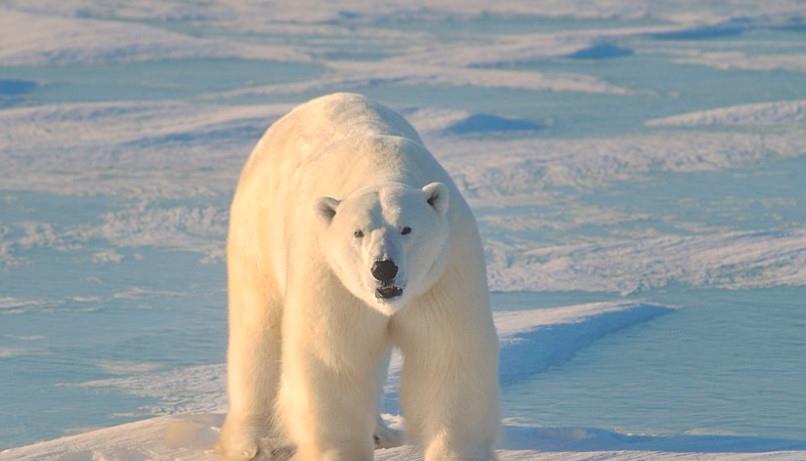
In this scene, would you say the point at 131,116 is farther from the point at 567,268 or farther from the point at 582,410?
the point at 582,410

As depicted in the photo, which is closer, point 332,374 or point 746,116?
point 332,374

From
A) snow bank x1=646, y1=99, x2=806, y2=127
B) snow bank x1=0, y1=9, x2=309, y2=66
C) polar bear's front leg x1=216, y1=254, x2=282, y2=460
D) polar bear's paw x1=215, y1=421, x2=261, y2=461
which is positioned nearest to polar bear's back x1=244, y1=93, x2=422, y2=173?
polar bear's front leg x1=216, y1=254, x2=282, y2=460

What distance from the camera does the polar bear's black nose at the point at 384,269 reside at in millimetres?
2529

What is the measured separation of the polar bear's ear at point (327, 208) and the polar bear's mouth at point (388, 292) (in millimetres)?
232

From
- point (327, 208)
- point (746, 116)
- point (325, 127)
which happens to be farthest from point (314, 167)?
point (746, 116)

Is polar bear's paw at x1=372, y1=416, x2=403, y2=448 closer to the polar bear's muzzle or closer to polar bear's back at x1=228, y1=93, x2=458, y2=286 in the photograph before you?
polar bear's back at x1=228, y1=93, x2=458, y2=286

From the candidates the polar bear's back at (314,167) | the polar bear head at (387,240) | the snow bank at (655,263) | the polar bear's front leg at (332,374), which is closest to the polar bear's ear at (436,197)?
the polar bear head at (387,240)

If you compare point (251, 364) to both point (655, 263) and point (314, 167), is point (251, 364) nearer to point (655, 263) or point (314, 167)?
point (314, 167)

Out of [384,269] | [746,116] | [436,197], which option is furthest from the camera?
[746,116]

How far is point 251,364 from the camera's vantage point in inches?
132

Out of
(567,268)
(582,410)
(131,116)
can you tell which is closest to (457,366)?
(582,410)

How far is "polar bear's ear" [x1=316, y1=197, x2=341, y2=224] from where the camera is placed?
2.71 meters

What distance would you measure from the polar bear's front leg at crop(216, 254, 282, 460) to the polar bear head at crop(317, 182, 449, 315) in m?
0.62

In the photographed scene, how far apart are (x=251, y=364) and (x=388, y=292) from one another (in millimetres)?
903
